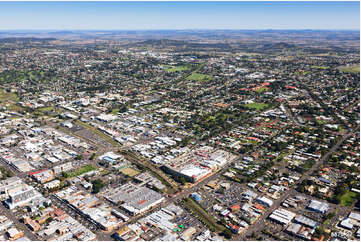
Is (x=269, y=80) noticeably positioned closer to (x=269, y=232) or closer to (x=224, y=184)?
(x=224, y=184)

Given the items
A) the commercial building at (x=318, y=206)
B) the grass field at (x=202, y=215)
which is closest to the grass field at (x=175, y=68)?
the grass field at (x=202, y=215)

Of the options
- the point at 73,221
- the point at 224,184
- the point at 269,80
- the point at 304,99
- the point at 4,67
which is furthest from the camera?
the point at 4,67

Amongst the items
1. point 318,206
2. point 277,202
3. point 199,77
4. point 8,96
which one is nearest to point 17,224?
point 277,202

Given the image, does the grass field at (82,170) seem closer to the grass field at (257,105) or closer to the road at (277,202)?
the road at (277,202)

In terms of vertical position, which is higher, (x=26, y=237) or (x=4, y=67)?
(x=4, y=67)

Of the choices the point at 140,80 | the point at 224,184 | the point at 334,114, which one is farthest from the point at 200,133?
the point at 140,80

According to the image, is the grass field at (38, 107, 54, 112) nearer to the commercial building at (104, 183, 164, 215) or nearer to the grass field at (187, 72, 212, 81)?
the commercial building at (104, 183, 164, 215)
